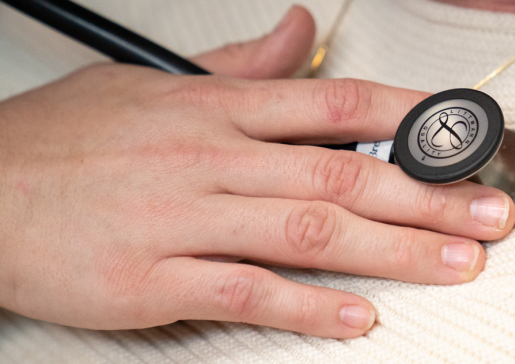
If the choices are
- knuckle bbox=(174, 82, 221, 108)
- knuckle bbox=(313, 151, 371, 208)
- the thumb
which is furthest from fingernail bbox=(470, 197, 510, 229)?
the thumb

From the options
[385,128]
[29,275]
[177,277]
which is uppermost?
[385,128]

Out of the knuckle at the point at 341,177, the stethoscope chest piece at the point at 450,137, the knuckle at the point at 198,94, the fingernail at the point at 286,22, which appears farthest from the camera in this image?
the fingernail at the point at 286,22

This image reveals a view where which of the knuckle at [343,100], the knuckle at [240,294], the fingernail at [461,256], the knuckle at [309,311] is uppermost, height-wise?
the knuckle at [343,100]

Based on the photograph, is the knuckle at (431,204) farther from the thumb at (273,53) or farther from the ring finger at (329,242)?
the thumb at (273,53)

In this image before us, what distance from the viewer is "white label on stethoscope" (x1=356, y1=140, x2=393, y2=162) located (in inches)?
23.6

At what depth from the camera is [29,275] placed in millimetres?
601

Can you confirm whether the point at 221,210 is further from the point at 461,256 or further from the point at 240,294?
the point at 461,256

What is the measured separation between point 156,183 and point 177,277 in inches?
5.4

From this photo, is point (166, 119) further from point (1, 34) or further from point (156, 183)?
point (1, 34)

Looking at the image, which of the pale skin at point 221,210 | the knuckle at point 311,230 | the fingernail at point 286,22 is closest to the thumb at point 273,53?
the fingernail at point 286,22

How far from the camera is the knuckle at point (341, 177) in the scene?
1.85 ft

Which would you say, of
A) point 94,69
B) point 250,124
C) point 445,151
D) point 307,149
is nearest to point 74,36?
point 94,69

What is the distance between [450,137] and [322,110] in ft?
0.64

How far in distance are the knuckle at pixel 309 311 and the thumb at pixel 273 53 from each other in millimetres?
525
